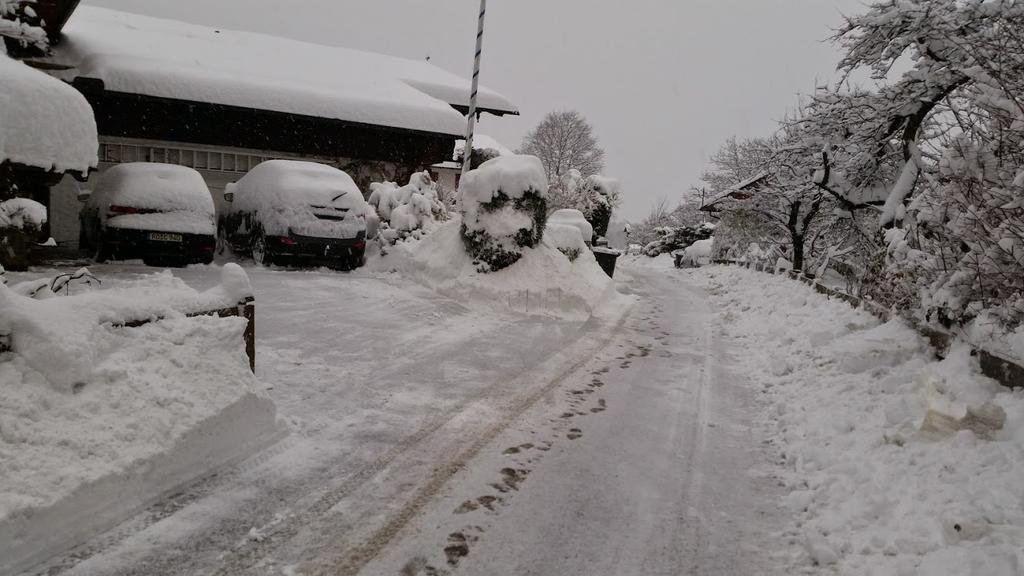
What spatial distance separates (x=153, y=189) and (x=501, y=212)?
5.18 metres

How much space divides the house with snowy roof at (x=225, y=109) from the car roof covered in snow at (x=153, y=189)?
5.82 meters

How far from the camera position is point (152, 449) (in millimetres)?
2863

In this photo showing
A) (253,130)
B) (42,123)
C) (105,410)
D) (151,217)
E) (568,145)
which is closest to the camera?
(105,410)

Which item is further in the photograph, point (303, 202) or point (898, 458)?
point (303, 202)

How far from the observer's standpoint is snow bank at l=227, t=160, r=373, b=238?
9672 mm

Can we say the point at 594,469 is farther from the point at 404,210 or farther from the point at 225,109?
the point at 225,109

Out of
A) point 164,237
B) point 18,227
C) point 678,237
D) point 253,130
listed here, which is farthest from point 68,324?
point 678,237

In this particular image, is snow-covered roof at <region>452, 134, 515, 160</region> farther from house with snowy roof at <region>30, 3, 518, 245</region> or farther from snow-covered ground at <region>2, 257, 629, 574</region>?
snow-covered ground at <region>2, 257, 629, 574</region>

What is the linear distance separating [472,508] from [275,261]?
802cm

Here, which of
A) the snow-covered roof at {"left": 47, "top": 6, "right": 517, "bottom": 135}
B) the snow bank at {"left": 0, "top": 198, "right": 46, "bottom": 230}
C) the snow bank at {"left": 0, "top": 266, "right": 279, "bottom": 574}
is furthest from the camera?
the snow-covered roof at {"left": 47, "top": 6, "right": 517, "bottom": 135}

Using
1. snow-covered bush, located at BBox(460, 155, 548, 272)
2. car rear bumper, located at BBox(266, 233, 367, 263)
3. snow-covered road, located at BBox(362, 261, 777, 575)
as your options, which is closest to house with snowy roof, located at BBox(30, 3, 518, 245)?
car rear bumper, located at BBox(266, 233, 367, 263)

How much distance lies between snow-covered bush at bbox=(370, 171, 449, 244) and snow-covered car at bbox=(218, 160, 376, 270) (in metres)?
0.90

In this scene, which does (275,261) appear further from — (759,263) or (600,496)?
(759,263)

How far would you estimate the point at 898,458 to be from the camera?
140 inches
